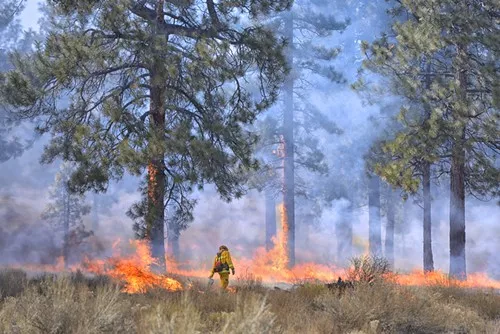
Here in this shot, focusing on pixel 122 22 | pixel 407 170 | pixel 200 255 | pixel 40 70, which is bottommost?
pixel 200 255

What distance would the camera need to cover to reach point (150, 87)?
50.7 ft

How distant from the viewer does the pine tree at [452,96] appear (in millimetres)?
17594

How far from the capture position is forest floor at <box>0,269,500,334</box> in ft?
19.2


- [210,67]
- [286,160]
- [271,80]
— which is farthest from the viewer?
[286,160]

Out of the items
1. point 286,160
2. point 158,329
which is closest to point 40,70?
point 158,329

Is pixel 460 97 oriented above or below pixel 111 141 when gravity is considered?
above

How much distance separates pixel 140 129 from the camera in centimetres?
1442

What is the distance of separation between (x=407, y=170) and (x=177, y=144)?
761cm

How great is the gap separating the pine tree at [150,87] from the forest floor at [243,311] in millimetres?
3265

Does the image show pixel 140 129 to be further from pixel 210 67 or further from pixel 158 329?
pixel 158 329

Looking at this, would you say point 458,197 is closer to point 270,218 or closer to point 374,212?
point 374,212

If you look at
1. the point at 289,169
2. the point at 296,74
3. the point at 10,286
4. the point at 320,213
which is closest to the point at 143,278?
the point at 10,286

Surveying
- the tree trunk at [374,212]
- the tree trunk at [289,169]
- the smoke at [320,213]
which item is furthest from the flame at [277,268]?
the tree trunk at [374,212]

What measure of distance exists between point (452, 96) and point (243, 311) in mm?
13804
